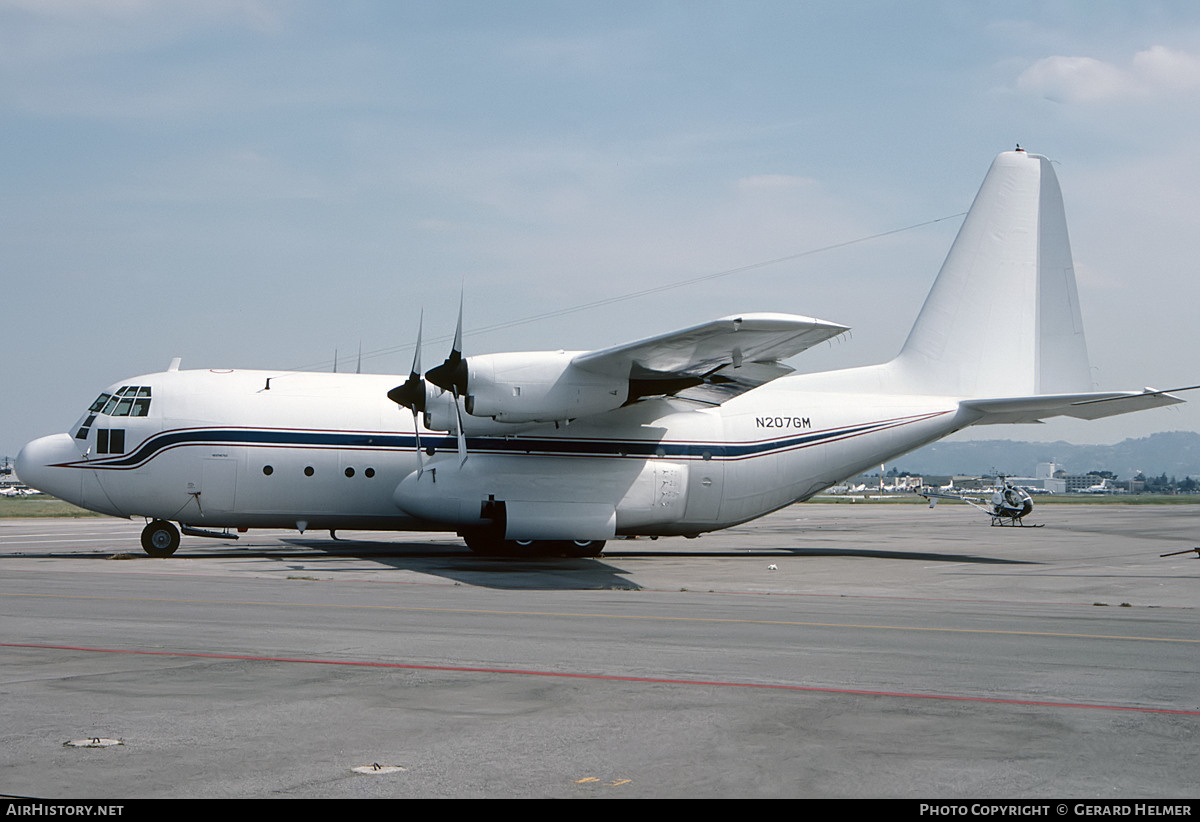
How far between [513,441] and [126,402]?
8.41 m

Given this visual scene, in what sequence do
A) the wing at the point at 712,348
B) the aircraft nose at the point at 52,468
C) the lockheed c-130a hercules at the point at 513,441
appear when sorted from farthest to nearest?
1. the aircraft nose at the point at 52,468
2. the lockheed c-130a hercules at the point at 513,441
3. the wing at the point at 712,348

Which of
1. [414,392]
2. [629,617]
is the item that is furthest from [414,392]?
[629,617]

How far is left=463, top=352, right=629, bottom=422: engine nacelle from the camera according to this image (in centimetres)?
1981

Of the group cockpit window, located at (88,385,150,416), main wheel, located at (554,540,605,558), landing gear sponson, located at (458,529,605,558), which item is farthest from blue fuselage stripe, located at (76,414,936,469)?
main wheel, located at (554,540,605,558)

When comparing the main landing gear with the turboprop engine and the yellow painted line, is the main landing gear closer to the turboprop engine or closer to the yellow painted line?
the turboprop engine

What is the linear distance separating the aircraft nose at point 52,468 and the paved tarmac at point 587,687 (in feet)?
14.2

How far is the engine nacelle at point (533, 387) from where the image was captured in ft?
65.0

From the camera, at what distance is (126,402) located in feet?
74.5

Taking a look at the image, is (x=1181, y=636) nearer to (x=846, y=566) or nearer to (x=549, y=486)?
(x=846, y=566)

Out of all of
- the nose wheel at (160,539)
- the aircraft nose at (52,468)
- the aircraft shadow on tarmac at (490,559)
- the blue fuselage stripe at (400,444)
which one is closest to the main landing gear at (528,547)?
the aircraft shadow on tarmac at (490,559)

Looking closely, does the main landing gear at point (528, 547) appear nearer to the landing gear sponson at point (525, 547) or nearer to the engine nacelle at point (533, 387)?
the landing gear sponson at point (525, 547)

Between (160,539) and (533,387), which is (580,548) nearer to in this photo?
(533,387)
